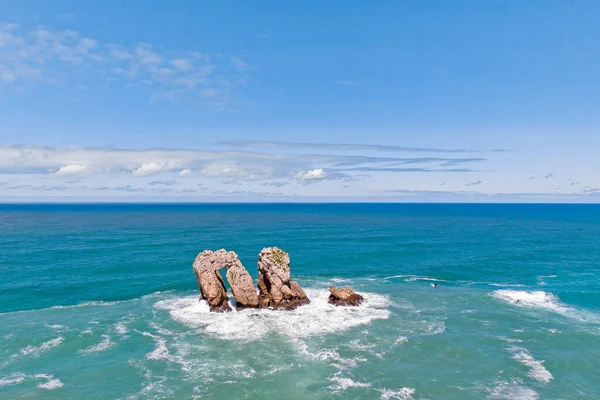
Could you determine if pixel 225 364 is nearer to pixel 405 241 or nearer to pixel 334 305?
pixel 334 305

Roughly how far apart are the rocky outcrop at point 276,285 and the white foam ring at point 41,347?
29.0 m

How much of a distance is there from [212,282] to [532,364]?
46472mm

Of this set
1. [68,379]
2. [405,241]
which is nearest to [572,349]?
[68,379]

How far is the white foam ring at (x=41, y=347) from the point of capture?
48.7 metres

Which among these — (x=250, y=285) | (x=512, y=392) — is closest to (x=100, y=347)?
(x=250, y=285)

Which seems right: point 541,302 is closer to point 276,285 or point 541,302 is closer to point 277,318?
point 276,285

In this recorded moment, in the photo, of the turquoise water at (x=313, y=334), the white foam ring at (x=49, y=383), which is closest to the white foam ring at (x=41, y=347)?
the turquoise water at (x=313, y=334)

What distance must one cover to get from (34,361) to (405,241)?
394 ft

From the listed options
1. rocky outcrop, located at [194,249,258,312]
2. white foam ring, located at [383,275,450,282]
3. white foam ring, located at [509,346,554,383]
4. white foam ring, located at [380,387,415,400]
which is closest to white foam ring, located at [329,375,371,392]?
white foam ring, located at [380,387,415,400]

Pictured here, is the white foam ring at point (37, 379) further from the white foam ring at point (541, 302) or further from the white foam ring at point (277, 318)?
the white foam ring at point (541, 302)

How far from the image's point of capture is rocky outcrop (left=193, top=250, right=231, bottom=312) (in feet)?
209

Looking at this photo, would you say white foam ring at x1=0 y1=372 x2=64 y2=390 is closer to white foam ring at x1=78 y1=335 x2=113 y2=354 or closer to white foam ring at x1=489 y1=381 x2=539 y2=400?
white foam ring at x1=78 y1=335 x2=113 y2=354

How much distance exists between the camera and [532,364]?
45.7 m

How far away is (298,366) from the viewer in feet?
148
